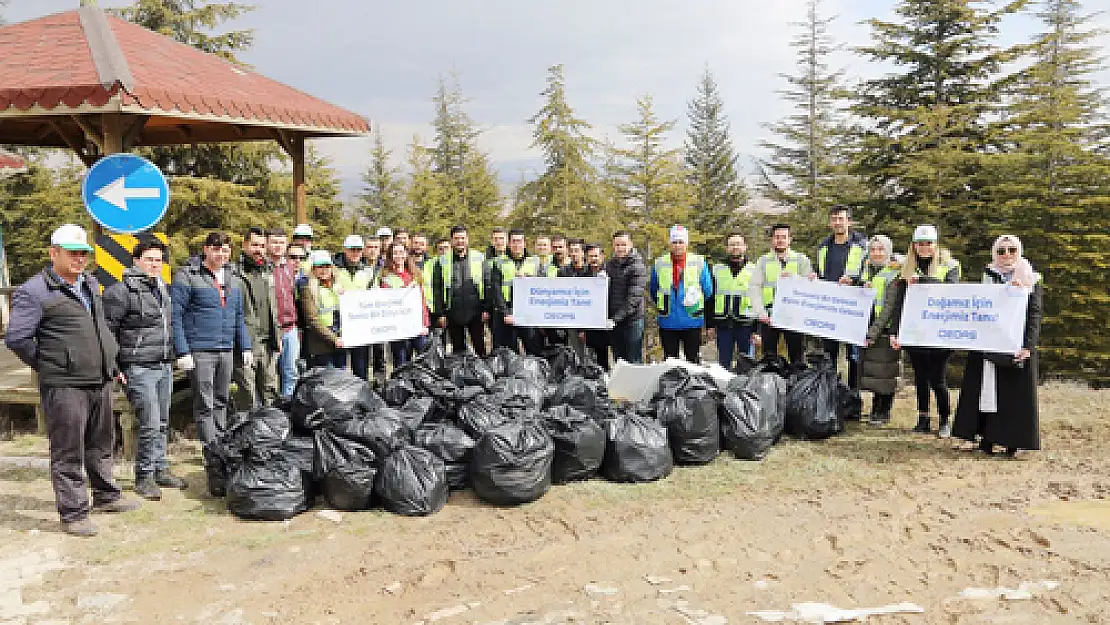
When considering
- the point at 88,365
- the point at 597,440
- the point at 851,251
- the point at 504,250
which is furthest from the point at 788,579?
the point at 504,250

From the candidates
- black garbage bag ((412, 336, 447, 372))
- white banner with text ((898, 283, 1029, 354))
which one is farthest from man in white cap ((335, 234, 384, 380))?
white banner with text ((898, 283, 1029, 354))

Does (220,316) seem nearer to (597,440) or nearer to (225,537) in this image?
(225,537)

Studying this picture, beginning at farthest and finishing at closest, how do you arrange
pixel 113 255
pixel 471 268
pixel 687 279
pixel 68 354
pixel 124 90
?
pixel 471 268 → pixel 687 279 → pixel 113 255 → pixel 124 90 → pixel 68 354

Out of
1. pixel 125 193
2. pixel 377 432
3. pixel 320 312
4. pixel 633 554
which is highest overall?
pixel 125 193

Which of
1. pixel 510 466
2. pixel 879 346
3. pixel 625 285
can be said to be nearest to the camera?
pixel 510 466

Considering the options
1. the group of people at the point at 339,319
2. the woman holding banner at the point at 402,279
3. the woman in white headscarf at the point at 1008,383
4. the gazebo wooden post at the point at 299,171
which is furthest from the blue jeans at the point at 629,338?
the gazebo wooden post at the point at 299,171

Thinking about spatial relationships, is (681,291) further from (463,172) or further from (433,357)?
(463,172)

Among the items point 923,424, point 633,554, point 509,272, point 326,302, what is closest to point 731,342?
point 923,424

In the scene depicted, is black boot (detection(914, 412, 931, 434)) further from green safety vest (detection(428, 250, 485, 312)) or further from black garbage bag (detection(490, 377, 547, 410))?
green safety vest (detection(428, 250, 485, 312))

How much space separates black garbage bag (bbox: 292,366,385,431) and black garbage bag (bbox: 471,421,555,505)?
1167 mm

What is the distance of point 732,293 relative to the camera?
763cm

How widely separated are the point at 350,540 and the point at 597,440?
189cm

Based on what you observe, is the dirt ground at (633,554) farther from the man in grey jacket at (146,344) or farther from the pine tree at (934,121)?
the pine tree at (934,121)

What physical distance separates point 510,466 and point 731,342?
3.73 metres
